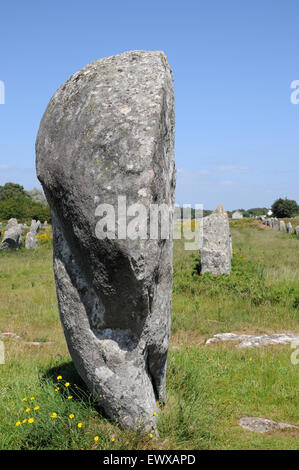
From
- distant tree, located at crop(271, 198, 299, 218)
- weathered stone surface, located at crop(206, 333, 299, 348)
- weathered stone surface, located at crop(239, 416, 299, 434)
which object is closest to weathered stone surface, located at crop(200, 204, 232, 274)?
weathered stone surface, located at crop(206, 333, 299, 348)

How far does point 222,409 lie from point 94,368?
172 centimetres

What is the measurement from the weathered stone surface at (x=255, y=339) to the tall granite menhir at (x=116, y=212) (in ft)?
12.4

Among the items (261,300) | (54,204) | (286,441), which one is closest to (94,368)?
(54,204)

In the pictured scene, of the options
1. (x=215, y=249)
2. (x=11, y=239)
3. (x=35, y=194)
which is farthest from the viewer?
(x=35, y=194)

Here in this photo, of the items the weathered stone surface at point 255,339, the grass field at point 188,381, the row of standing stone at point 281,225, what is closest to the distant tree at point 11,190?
the row of standing stone at point 281,225

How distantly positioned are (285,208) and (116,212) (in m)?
64.6

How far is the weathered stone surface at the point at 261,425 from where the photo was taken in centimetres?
459

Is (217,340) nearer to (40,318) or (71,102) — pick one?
(40,318)

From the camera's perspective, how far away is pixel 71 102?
401 centimetres

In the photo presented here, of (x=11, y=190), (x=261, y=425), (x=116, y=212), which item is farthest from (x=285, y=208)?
(x=116, y=212)

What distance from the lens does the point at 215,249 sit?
45.1 ft

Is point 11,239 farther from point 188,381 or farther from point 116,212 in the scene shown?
point 116,212

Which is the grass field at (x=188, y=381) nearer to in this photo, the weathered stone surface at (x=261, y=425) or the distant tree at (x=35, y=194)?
the weathered stone surface at (x=261, y=425)
